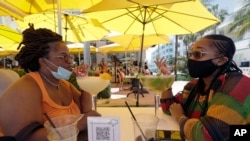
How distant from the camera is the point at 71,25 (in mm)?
4672

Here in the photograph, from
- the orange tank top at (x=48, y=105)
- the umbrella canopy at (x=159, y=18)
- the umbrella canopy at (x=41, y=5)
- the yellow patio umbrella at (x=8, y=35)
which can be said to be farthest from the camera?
the yellow patio umbrella at (x=8, y=35)

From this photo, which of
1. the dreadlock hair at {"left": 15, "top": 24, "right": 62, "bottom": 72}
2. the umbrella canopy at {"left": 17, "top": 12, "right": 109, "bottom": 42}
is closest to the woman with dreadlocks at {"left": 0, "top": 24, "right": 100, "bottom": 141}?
the dreadlock hair at {"left": 15, "top": 24, "right": 62, "bottom": 72}

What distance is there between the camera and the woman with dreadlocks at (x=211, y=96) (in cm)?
107

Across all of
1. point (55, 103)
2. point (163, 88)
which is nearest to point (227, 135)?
point (163, 88)

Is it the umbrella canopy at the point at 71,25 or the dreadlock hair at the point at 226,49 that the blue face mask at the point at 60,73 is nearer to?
the dreadlock hair at the point at 226,49

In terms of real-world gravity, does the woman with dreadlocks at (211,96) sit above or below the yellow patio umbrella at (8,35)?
below

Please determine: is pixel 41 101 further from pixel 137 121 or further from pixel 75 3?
pixel 75 3

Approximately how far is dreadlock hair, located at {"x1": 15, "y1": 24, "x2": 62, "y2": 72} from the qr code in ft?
2.27

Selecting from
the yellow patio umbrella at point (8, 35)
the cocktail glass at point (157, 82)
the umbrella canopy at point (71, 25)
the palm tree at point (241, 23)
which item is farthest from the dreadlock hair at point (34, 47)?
the palm tree at point (241, 23)

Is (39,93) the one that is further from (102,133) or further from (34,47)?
(102,133)

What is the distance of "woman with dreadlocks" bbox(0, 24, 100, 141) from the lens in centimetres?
104

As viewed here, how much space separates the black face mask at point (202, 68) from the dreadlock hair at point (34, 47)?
853 mm

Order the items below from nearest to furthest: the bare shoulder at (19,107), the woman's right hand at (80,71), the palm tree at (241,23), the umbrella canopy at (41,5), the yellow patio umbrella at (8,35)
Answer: the bare shoulder at (19,107), the woman's right hand at (80,71), the umbrella canopy at (41,5), the yellow patio umbrella at (8,35), the palm tree at (241,23)

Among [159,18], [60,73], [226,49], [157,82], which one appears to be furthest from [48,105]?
[159,18]
